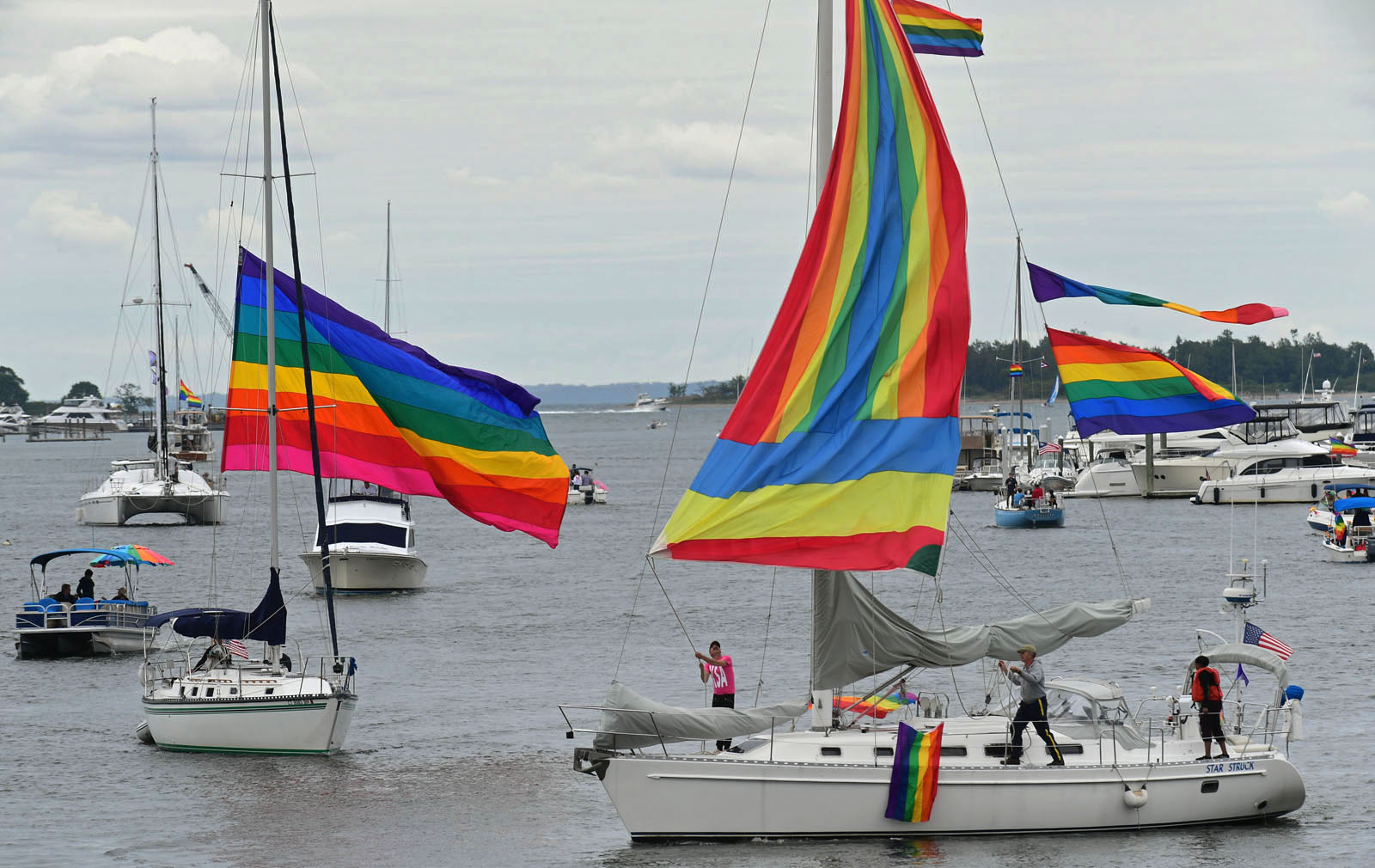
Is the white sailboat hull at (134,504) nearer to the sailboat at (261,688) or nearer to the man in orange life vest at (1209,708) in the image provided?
the sailboat at (261,688)

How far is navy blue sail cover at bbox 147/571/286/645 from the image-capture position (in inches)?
1310

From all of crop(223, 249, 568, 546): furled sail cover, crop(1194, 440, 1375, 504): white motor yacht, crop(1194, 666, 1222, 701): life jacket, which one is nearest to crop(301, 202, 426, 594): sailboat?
crop(223, 249, 568, 546): furled sail cover

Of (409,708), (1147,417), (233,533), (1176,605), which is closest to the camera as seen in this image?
(1147,417)

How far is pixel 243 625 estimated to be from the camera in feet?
110

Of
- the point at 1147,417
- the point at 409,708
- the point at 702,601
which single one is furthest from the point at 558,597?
the point at 1147,417

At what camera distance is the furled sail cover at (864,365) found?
2672cm

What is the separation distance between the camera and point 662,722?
2605 cm

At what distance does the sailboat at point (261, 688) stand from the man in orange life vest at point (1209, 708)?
16.1 m

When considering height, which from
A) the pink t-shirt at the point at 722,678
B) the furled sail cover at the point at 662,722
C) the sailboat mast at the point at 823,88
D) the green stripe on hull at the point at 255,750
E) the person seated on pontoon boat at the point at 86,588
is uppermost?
the sailboat mast at the point at 823,88

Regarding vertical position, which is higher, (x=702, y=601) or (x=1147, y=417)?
(x=1147, y=417)

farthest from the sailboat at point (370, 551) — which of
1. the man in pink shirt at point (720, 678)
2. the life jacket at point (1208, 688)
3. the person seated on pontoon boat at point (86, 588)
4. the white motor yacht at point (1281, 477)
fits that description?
the white motor yacht at point (1281, 477)

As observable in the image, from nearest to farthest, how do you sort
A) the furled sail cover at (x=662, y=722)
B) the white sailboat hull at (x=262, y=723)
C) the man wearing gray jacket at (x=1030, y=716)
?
the furled sail cover at (x=662, y=722) → the man wearing gray jacket at (x=1030, y=716) → the white sailboat hull at (x=262, y=723)

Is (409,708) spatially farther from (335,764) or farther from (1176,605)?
(1176,605)

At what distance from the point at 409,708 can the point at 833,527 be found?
17229 millimetres
